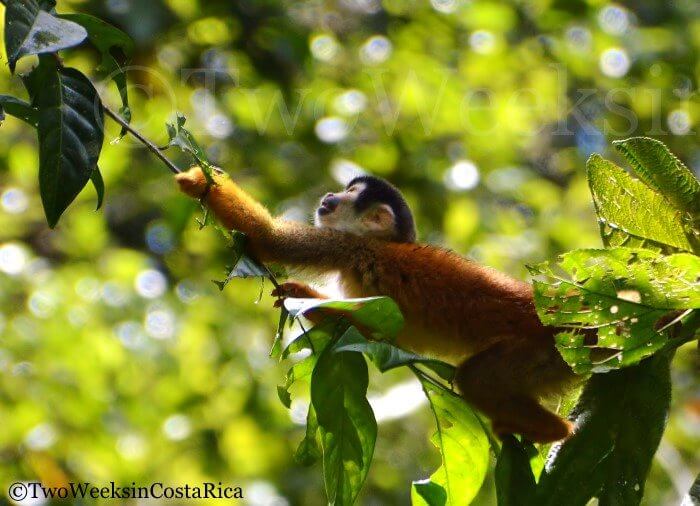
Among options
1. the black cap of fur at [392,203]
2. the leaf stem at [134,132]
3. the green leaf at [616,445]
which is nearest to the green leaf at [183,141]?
the leaf stem at [134,132]

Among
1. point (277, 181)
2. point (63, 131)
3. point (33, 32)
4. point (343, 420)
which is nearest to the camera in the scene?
point (33, 32)

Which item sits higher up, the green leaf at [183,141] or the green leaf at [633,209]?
the green leaf at [633,209]

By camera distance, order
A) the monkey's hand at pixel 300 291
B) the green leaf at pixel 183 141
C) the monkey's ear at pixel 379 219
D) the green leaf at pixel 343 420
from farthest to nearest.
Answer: the monkey's ear at pixel 379 219, the monkey's hand at pixel 300 291, the green leaf at pixel 183 141, the green leaf at pixel 343 420

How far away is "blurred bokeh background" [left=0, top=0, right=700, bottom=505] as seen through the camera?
679cm

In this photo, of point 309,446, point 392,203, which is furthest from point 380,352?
point 392,203

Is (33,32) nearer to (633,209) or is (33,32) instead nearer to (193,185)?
(193,185)

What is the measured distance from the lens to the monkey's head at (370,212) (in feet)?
11.7

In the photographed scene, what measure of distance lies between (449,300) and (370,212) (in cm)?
90

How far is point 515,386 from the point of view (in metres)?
2.53

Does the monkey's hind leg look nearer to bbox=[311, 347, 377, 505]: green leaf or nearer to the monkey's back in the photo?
the monkey's back

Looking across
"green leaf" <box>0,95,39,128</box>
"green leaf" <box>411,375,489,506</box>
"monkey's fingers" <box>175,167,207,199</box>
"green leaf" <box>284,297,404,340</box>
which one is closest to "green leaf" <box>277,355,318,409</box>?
"green leaf" <box>284,297,404,340</box>

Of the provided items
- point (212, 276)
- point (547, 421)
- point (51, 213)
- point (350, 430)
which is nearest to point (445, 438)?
point (350, 430)

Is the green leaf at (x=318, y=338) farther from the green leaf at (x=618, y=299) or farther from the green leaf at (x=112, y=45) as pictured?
the green leaf at (x=112, y=45)

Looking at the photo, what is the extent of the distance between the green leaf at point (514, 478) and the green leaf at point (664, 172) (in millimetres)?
708
